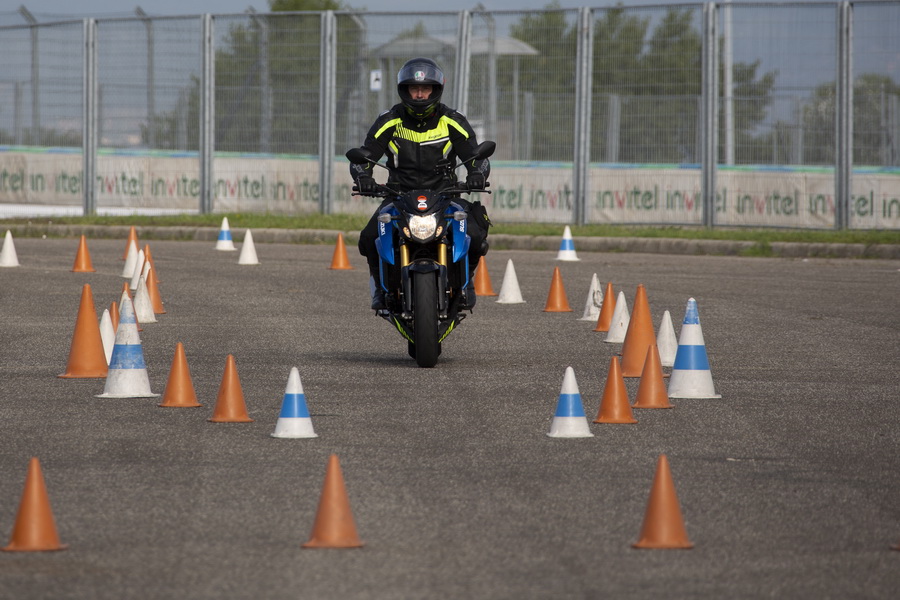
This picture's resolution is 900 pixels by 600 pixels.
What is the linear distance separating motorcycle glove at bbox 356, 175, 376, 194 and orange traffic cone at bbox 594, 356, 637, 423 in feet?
9.75

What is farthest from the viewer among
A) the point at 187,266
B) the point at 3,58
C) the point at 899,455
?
the point at 3,58

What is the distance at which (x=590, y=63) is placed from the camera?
25891 mm

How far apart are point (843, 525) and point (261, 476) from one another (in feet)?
7.77

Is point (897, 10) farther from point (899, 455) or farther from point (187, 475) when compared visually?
point (187, 475)

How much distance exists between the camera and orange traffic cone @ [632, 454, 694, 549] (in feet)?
18.0

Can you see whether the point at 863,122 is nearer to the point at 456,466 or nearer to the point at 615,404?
the point at 615,404

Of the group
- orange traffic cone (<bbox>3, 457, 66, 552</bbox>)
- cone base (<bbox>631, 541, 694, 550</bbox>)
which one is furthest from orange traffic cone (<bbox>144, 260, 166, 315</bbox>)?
cone base (<bbox>631, 541, 694, 550</bbox>)

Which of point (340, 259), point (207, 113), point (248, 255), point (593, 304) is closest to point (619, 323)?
point (593, 304)

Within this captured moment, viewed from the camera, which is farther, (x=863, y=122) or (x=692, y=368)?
(x=863, y=122)

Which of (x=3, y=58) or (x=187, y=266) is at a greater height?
(x=3, y=58)

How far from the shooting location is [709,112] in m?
24.7

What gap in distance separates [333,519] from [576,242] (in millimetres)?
18029

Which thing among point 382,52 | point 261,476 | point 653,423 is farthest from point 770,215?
point 261,476

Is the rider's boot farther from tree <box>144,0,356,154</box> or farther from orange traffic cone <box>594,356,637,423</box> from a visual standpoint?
tree <box>144,0,356,154</box>
